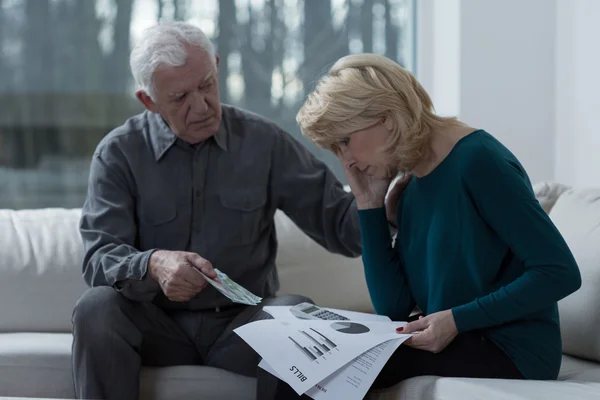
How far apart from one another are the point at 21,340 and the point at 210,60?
0.92m

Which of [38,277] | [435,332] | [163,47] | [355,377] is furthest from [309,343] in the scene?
[38,277]

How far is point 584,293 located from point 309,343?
73 cm

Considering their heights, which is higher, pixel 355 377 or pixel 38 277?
pixel 355 377

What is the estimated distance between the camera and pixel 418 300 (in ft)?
5.36

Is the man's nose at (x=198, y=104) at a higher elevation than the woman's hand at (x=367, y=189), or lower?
higher

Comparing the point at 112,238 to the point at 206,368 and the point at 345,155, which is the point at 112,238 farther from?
the point at 345,155

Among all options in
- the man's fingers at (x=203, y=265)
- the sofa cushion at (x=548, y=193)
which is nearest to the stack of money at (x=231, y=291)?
the man's fingers at (x=203, y=265)

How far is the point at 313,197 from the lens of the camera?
200 centimetres

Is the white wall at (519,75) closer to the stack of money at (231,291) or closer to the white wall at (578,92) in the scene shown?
the white wall at (578,92)

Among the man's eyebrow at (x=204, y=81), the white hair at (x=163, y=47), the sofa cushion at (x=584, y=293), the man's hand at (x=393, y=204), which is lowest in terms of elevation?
the sofa cushion at (x=584, y=293)

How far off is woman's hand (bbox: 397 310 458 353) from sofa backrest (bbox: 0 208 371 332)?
0.93m

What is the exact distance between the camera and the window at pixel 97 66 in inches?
118

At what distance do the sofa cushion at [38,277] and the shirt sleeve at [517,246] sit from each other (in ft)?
4.32

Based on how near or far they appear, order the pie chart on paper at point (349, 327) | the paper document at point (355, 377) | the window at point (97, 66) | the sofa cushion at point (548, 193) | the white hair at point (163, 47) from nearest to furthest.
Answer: the paper document at point (355, 377) < the pie chart on paper at point (349, 327) < the white hair at point (163, 47) < the sofa cushion at point (548, 193) < the window at point (97, 66)
